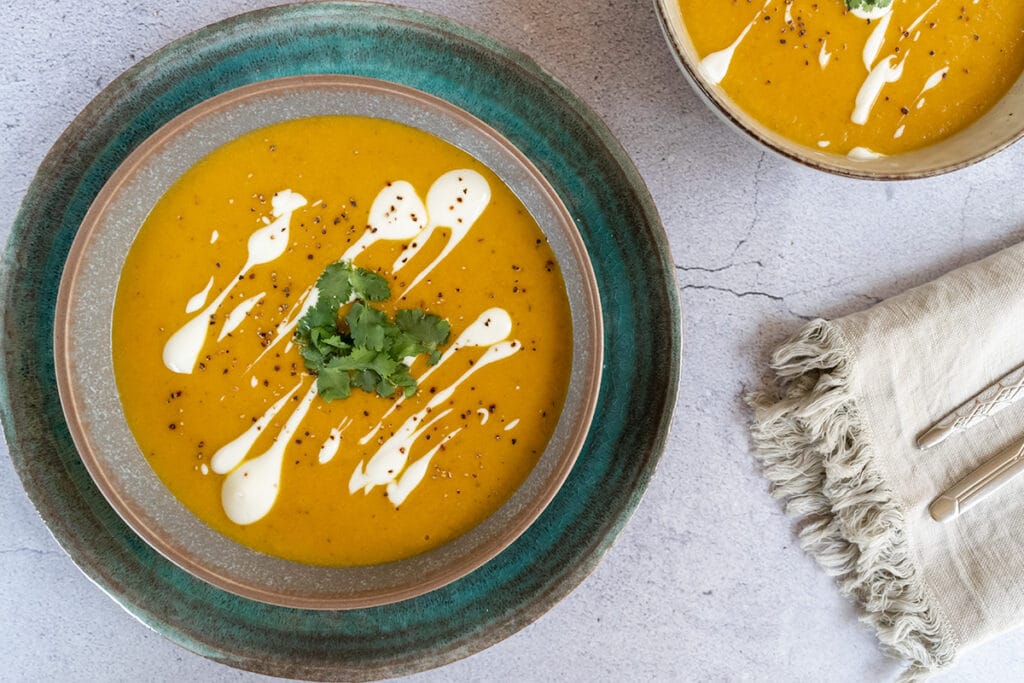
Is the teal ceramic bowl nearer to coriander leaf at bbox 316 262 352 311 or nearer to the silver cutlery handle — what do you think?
coriander leaf at bbox 316 262 352 311

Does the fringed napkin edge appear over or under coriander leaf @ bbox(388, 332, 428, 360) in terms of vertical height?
under

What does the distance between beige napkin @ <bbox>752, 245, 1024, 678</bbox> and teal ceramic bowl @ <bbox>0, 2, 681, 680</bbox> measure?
0.43 m

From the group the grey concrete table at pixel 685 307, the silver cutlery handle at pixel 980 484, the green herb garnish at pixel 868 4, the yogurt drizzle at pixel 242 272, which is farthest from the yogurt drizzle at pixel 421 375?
the silver cutlery handle at pixel 980 484

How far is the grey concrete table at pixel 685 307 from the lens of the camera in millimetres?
1750

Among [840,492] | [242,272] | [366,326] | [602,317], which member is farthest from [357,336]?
[840,492]

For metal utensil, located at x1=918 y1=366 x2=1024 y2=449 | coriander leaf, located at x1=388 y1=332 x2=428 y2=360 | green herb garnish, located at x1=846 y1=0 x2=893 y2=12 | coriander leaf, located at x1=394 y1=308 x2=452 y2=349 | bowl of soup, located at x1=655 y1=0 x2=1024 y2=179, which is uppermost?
green herb garnish, located at x1=846 y1=0 x2=893 y2=12

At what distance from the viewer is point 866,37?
177cm

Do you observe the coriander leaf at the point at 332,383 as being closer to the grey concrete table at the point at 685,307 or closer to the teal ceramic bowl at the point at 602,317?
the teal ceramic bowl at the point at 602,317

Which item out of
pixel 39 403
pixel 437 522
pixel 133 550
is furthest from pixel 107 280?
pixel 437 522

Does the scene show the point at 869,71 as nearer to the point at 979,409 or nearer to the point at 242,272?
the point at 979,409

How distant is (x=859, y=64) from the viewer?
177cm

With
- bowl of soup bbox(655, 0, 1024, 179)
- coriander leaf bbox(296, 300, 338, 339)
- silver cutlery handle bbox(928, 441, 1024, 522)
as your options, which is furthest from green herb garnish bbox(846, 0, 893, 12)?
coriander leaf bbox(296, 300, 338, 339)

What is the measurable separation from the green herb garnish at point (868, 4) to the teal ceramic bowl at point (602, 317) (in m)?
0.63

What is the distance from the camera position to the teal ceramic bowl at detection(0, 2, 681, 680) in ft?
5.03
